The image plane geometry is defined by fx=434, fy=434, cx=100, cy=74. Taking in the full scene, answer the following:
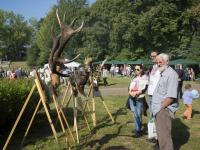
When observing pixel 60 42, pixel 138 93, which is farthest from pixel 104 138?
pixel 60 42

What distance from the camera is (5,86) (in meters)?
11.5

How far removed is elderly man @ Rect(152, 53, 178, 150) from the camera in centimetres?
884

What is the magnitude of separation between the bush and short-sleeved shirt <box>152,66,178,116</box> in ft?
13.4

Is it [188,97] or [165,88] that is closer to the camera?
[165,88]

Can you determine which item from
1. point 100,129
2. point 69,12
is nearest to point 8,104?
point 100,129

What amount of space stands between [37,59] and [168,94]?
9870 centimetres

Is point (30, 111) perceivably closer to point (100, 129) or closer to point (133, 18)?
point (100, 129)

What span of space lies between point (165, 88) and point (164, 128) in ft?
2.87

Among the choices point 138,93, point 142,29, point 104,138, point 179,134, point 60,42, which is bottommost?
point 179,134

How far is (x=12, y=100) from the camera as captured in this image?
1152 centimetres

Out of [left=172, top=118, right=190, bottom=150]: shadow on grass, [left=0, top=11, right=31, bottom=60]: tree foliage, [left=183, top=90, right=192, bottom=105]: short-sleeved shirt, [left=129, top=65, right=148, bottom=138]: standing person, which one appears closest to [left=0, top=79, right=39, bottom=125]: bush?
[left=129, top=65, right=148, bottom=138]: standing person

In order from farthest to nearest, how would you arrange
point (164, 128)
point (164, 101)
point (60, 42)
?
point (60, 42)
point (164, 128)
point (164, 101)

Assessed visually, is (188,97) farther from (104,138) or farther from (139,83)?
(104,138)

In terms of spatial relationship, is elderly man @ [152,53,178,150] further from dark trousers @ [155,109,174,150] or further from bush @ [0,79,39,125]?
bush @ [0,79,39,125]
